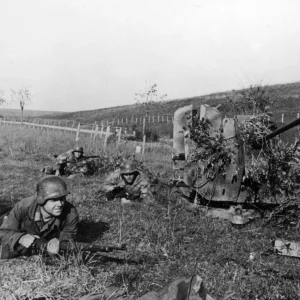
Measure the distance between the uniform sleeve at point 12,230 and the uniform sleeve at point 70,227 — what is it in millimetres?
422

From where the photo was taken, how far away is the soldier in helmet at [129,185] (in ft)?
22.9

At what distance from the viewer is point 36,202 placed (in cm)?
399

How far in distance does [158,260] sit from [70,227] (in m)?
1.05

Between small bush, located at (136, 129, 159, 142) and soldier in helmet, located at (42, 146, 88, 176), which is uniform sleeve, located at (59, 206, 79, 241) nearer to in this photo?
soldier in helmet, located at (42, 146, 88, 176)

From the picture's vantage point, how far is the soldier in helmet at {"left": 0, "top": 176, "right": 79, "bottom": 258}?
376cm

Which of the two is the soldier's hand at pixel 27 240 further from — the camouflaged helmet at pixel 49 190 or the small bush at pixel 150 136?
the small bush at pixel 150 136

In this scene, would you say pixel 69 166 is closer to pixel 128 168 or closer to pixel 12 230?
pixel 128 168

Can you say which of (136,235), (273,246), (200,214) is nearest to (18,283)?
(136,235)

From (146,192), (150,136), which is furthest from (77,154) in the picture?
(150,136)

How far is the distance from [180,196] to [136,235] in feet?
6.83

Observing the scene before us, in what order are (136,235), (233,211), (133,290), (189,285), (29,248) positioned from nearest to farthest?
(189,285) → (133,290) → (29,248) → (136,235) → (233,211)

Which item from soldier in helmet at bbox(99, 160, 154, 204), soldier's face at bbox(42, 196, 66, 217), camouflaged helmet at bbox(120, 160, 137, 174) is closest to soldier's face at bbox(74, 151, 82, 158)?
soldier in helmet at bbox(99, 160, 154, 204)

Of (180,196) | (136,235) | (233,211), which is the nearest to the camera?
(136,235)

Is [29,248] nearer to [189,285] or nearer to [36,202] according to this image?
[36,202]
